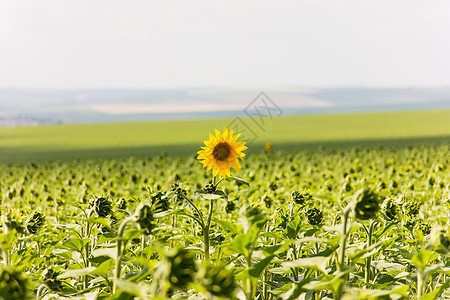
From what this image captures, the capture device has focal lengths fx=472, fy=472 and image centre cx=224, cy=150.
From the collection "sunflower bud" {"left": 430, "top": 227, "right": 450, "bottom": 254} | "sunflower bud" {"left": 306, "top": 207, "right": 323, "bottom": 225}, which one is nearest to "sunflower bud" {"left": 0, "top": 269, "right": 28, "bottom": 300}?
"sunflower bud" {"left": 430, "top": 227, "right": 450, "bottom": 254}

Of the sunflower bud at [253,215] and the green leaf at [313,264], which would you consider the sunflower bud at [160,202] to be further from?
the green leaf at [313,264]

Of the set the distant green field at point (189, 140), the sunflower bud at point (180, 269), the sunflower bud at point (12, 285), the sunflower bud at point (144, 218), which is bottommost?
the distant green field at point (189, 140)

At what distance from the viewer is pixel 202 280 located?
4.86 ft

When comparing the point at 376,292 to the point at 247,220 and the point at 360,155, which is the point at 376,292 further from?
the point at 360,155

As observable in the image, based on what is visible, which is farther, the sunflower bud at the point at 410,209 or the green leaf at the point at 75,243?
the sunflower bud at the point at 410,209

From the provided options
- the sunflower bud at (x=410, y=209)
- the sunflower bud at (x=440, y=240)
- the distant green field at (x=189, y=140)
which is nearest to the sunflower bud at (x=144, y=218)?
the sunflower bud at (x=440, y=240)

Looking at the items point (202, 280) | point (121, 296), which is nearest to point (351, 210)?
point (202, 280)

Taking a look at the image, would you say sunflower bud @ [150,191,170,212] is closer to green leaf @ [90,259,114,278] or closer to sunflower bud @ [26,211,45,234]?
green leaf @ [90,259,114,278]

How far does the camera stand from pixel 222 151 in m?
3.37

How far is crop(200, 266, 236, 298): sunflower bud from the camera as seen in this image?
1.49m

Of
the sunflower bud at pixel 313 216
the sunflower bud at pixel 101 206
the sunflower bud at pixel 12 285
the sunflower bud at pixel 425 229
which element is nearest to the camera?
the sunflower bud at pixel 12 285

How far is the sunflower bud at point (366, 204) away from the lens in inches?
75.3

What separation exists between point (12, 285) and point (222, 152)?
1.91 metres

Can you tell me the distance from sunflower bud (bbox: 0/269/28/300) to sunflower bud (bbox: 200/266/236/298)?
668 millimetres
